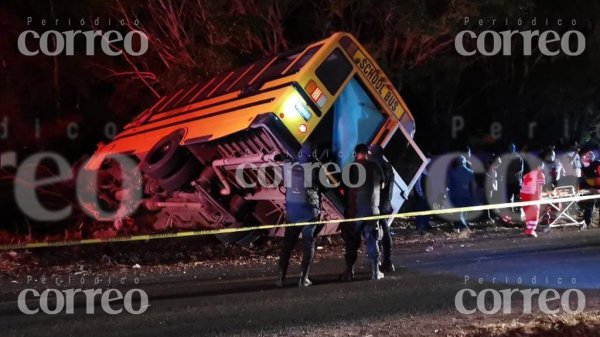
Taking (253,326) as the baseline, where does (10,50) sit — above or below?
above

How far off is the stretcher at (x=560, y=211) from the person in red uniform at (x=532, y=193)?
2.14 feet

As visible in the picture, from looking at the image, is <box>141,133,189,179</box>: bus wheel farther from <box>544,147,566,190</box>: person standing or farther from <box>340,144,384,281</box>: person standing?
<box>544,147,566,190</box>: person standing

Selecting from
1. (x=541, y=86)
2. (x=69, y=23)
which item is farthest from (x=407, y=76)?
(x=69, y=23)

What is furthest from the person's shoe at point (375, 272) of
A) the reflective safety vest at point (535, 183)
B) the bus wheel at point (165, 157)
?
the reflective safety vest at point (535, 183)

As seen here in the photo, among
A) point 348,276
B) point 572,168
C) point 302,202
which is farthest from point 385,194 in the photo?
point 572,168

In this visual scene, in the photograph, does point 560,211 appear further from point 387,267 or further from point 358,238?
point 358,238

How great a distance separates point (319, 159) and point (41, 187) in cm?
747

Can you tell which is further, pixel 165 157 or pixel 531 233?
pixel 531 233

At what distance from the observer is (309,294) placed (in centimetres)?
714

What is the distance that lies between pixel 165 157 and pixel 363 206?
3165 mm

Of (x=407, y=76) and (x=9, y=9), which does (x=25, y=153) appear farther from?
(x=407, y=76)

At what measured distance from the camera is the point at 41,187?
42.7 ft

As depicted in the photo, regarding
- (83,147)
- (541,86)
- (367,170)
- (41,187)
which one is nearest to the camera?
(367,170)

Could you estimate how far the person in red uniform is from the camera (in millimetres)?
11337
